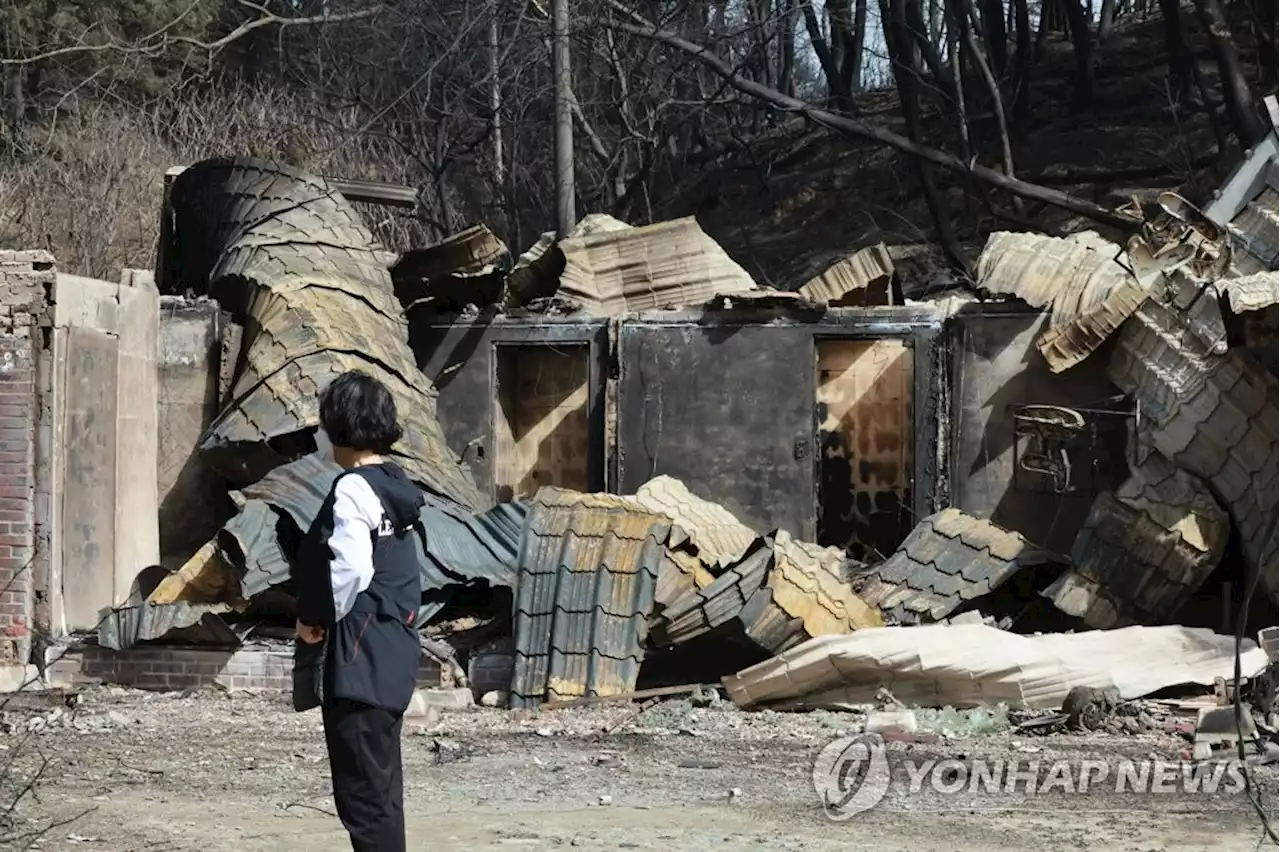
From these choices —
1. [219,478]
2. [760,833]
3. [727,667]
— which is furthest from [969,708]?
[219,478]

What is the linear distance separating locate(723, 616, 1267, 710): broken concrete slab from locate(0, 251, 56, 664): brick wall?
4.07 metres

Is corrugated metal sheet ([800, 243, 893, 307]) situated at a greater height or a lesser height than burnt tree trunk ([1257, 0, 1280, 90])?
lesser

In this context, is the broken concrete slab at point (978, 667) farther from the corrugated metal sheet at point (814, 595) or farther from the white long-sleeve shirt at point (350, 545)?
the white long-sleeve shirt at point (350, 545)

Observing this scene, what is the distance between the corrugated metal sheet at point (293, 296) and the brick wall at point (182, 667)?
140 cm

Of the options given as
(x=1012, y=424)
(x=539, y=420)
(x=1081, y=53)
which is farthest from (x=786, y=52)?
(x=1012, y=424)

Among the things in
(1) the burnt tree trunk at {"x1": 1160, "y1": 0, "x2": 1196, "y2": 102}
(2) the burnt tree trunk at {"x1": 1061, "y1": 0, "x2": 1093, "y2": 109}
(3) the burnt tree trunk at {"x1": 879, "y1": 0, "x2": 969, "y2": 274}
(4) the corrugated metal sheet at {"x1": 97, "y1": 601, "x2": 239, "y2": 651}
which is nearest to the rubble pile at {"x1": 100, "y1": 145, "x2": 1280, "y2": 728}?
(4) the corrugated metal sheet at {"x1": 97, "y1": 601, "x2": 239, "y2": 651}

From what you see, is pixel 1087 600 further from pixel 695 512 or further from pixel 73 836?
pixel 73 836

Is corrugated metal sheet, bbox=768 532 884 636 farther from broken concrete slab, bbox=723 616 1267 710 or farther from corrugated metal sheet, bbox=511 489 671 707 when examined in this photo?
corrugated metal sheet, bbox=511 489 671 707

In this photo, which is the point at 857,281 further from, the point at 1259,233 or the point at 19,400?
the point at 19,400

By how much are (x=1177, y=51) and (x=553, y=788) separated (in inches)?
682

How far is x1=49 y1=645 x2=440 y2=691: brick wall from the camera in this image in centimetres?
920

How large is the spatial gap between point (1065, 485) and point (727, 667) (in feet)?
10.0

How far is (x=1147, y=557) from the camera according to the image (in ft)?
31.7

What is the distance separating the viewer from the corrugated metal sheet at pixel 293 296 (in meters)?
10.2
